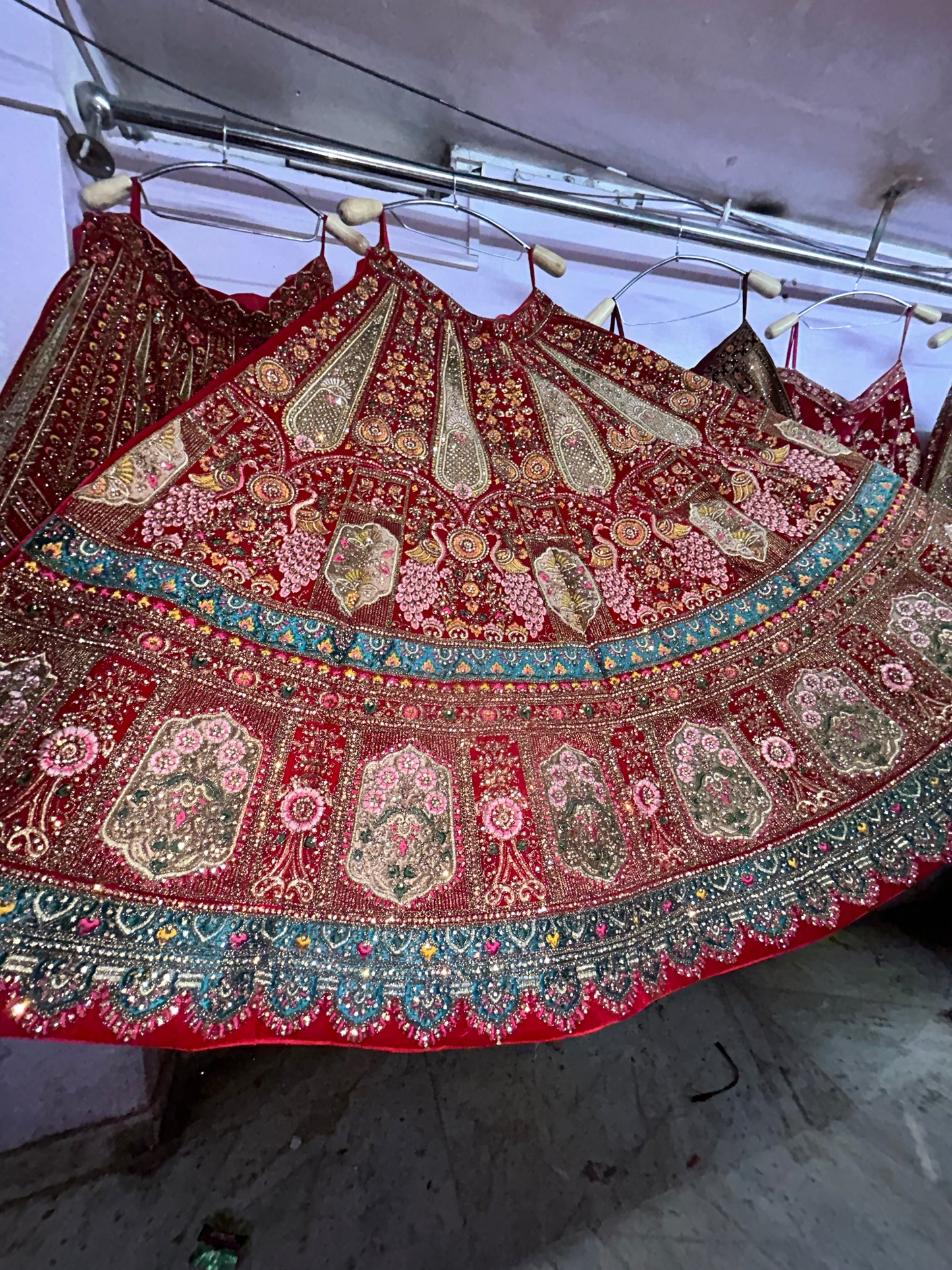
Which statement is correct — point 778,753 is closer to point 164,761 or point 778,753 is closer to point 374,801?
point 374,801

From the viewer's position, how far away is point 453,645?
2.71ft

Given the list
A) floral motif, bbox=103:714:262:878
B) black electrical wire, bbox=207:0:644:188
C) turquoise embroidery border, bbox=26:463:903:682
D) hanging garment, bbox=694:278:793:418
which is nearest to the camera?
floral motif, bbox=103:714:262:878

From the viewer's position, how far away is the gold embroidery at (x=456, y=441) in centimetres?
94

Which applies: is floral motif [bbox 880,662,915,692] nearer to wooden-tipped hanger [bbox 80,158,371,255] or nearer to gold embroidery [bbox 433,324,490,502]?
gold embroidery [bbox 433,324,490,502]

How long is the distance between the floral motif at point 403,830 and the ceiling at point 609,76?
154cm

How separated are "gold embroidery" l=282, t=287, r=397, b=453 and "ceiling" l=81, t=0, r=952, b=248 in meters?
0.72

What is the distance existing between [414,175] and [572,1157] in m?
1.85

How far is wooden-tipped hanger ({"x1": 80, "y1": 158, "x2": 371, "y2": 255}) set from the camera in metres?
0.79

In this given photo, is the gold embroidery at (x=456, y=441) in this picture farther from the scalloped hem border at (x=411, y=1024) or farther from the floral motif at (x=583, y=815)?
the scalloped hem border at (x=411, y=1024)

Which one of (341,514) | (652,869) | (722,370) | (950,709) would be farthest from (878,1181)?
(722,370)

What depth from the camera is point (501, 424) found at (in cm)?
100

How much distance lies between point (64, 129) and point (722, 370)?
5.27 ft

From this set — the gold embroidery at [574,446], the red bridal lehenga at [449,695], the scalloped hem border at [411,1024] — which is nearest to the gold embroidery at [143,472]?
the red bridal lehenga at [449,695]

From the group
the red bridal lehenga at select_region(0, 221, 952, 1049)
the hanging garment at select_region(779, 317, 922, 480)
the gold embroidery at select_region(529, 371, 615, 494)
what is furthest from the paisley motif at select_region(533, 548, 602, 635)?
the hanging garment at select_region(779, 317, 922, 480)
